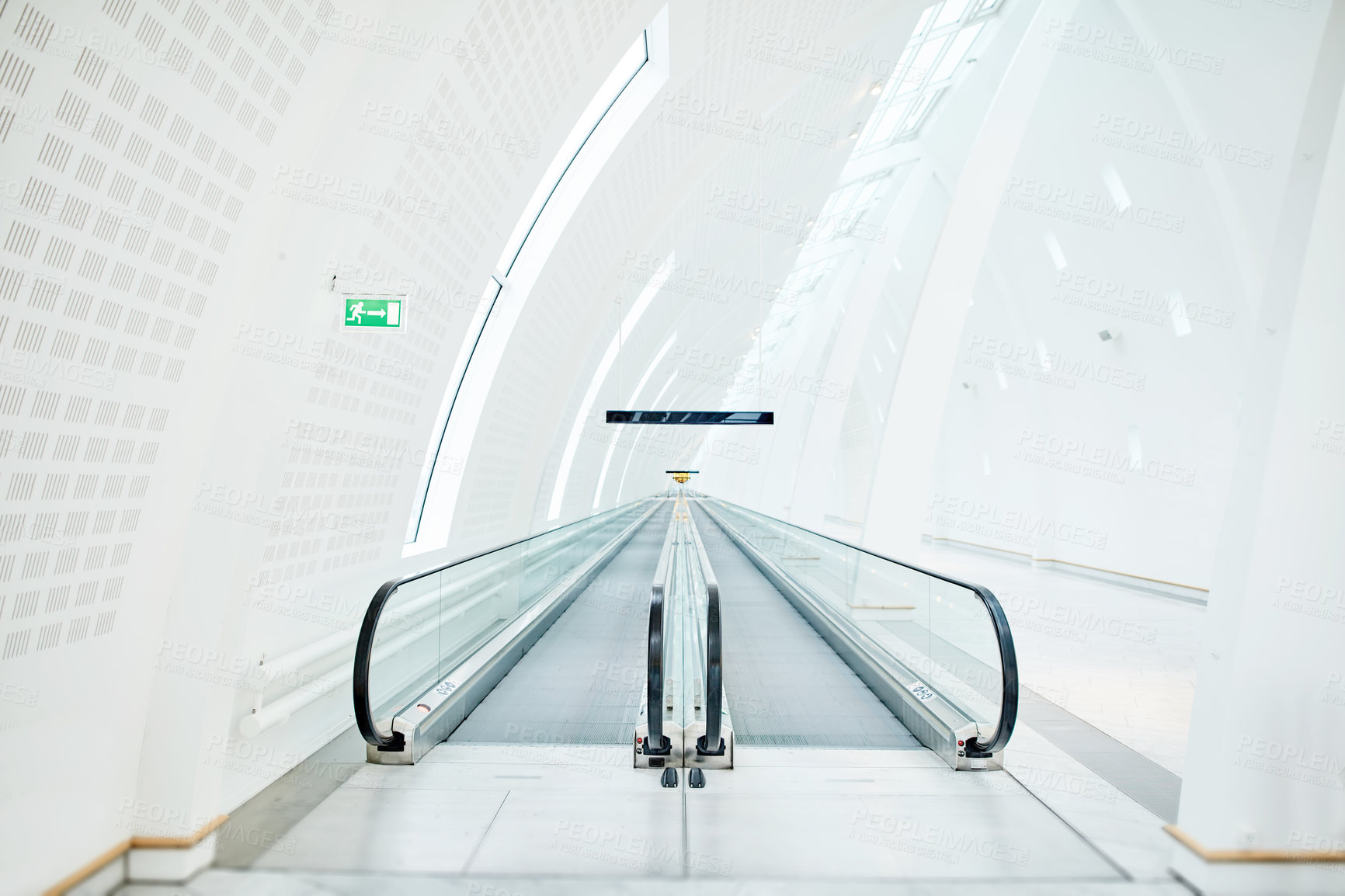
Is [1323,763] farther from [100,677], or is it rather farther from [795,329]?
[795,329]

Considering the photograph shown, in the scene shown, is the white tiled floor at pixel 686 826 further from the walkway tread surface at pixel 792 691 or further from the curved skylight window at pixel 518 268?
the curved skylight window at pixel 518 268

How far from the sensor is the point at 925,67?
12.9 metres

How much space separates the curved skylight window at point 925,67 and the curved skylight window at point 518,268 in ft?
20.2

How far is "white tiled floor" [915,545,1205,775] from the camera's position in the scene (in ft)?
18.2

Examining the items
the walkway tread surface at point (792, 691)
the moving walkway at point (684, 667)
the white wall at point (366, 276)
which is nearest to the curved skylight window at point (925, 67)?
the white wall at point (366, 276)

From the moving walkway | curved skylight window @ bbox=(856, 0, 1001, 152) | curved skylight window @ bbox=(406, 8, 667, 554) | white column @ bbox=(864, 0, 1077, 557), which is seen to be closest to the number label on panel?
the moving walkway

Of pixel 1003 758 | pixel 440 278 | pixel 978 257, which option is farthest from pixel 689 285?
pixel 1003 758

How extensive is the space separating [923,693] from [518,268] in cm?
689

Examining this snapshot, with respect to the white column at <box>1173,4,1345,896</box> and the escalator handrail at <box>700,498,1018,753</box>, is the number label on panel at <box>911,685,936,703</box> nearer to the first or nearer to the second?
the escalator handrail at <box>700,498,1018,753</box>

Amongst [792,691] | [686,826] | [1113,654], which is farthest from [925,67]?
[686,826]

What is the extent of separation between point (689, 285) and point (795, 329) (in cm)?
1713

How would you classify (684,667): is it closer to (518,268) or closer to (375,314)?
(375,314)

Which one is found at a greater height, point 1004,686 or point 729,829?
point 1004,686

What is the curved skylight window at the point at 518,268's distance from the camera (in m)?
7.94
